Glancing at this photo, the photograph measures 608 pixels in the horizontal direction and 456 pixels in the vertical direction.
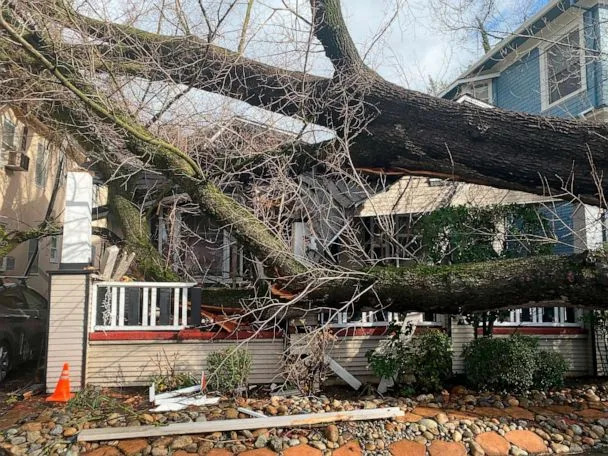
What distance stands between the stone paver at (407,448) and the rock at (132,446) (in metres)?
2.59

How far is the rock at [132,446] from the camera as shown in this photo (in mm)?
4617

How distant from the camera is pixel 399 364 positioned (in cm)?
650

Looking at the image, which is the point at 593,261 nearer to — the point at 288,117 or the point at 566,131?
the point at 566,131

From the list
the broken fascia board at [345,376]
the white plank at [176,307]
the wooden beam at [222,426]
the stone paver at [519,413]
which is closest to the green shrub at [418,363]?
the broken fascia board at [345,376]

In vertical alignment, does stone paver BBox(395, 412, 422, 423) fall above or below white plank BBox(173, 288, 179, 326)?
below

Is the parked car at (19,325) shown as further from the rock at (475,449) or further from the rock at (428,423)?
the rock at (475,449)

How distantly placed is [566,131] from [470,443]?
4.19 m

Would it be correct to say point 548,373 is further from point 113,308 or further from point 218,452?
point 113,308

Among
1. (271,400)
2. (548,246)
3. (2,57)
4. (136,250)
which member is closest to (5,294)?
(136,250)

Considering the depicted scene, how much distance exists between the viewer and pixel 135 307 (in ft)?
22.6

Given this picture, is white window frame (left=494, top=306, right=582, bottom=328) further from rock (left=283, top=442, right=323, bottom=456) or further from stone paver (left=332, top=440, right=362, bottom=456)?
rock (left=283, top=442, right=323, bottom=456)

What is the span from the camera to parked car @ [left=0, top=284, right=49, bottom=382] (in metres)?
7.40

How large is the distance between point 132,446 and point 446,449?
3.32 m

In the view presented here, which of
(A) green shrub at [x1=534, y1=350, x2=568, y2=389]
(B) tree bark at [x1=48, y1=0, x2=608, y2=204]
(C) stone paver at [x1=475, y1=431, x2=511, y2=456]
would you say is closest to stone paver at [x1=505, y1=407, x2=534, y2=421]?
(C) stone paver at [x1=475, y1=431, x2=511, y2=456]
